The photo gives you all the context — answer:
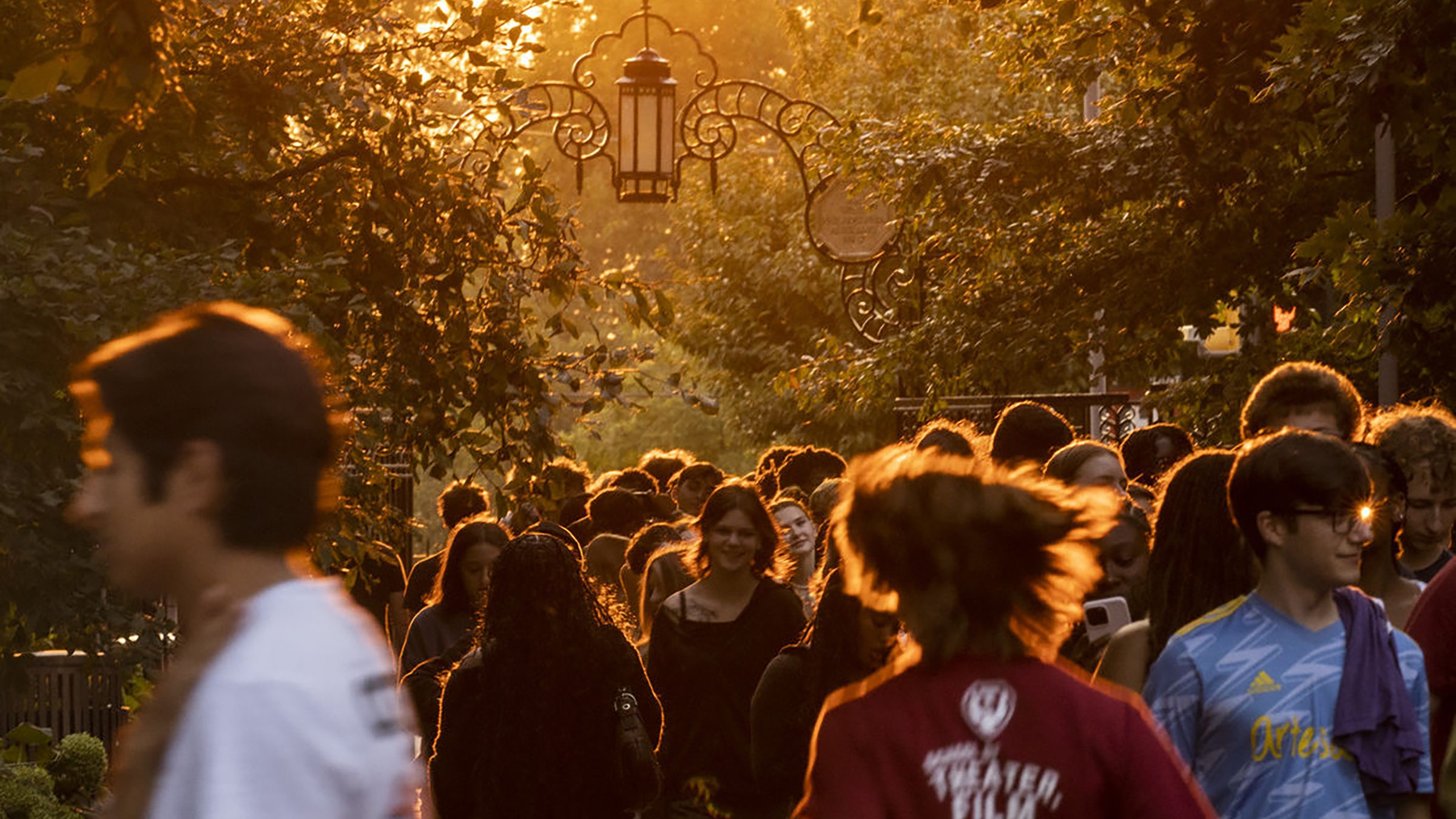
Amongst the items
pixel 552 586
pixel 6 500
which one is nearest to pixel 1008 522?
pixel 552 586

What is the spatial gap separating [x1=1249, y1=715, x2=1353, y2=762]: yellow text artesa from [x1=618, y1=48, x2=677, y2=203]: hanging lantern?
11.6 metres

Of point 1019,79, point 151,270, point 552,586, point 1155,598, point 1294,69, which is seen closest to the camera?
point 1155,598

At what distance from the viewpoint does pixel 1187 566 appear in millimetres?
4289

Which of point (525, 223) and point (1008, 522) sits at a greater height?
point (525, 223)

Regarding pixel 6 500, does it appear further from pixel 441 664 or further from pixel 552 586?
pixel 552 586

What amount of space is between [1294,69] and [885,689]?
5781mm

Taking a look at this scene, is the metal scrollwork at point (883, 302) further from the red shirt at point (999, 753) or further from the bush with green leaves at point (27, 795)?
the red shirt at point (999, 753)

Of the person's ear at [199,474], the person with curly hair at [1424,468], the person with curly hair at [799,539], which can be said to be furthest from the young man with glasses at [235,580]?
the person with curly hair at [799,539]

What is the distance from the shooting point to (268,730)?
2.15 meters

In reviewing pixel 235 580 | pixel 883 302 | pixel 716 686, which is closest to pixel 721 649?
pixel 716 686

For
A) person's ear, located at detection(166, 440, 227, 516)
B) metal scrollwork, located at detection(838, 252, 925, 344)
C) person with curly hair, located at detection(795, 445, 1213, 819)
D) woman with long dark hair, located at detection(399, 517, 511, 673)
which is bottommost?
woman with long dark hair, located at detection(399, 517, 511, 673)

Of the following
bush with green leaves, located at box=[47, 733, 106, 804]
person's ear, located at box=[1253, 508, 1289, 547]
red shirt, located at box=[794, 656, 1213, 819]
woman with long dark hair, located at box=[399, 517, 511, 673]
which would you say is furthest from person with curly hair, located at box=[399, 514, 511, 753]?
red shirt, located at box=[794, 656, 1213, 819]

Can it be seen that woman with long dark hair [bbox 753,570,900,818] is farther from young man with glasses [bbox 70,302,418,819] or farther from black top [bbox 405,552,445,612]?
black top [bbox 405,552,445,612]

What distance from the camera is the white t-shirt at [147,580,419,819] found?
2.14m
